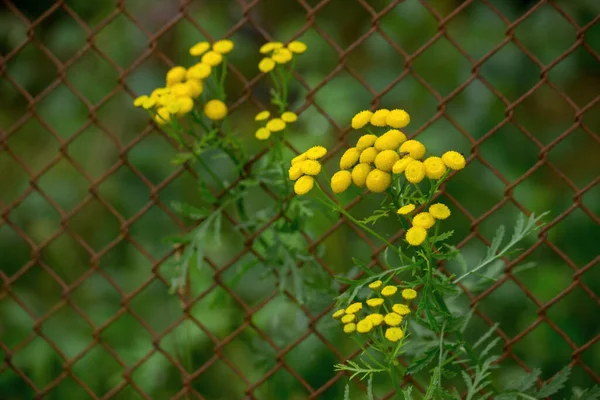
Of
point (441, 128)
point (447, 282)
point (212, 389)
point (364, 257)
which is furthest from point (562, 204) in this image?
point (447, 282)

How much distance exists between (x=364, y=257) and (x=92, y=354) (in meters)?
0.98

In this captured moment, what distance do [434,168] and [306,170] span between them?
0.73ft

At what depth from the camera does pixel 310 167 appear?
1.52 m

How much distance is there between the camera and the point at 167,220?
11.0ft

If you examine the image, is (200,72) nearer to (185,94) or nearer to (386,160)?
(185,94)

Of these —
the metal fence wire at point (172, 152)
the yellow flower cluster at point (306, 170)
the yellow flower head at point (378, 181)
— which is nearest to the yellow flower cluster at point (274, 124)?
the yellow flower cluster at point (306, 170)

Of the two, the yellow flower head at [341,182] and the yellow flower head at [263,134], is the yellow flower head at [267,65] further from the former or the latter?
the yellow flower head at [341,182]

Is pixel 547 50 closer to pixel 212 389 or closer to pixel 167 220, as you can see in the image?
pixel 167 220

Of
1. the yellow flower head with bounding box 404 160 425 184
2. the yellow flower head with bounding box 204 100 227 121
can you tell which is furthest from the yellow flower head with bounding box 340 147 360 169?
the yellow flower head with bounding box 204 100 227 121

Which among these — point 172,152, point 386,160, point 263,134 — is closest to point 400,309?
point 386,160

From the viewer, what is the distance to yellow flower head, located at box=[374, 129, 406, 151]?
4.90ft

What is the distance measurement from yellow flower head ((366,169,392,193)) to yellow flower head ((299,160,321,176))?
0.31ft

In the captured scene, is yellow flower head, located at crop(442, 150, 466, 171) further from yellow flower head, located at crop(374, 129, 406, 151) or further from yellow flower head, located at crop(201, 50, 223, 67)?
yellow flower head, located at crop(201, 50, 223, 67)

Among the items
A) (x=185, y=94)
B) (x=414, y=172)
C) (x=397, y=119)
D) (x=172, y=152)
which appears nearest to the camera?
(x=414, y=172)
